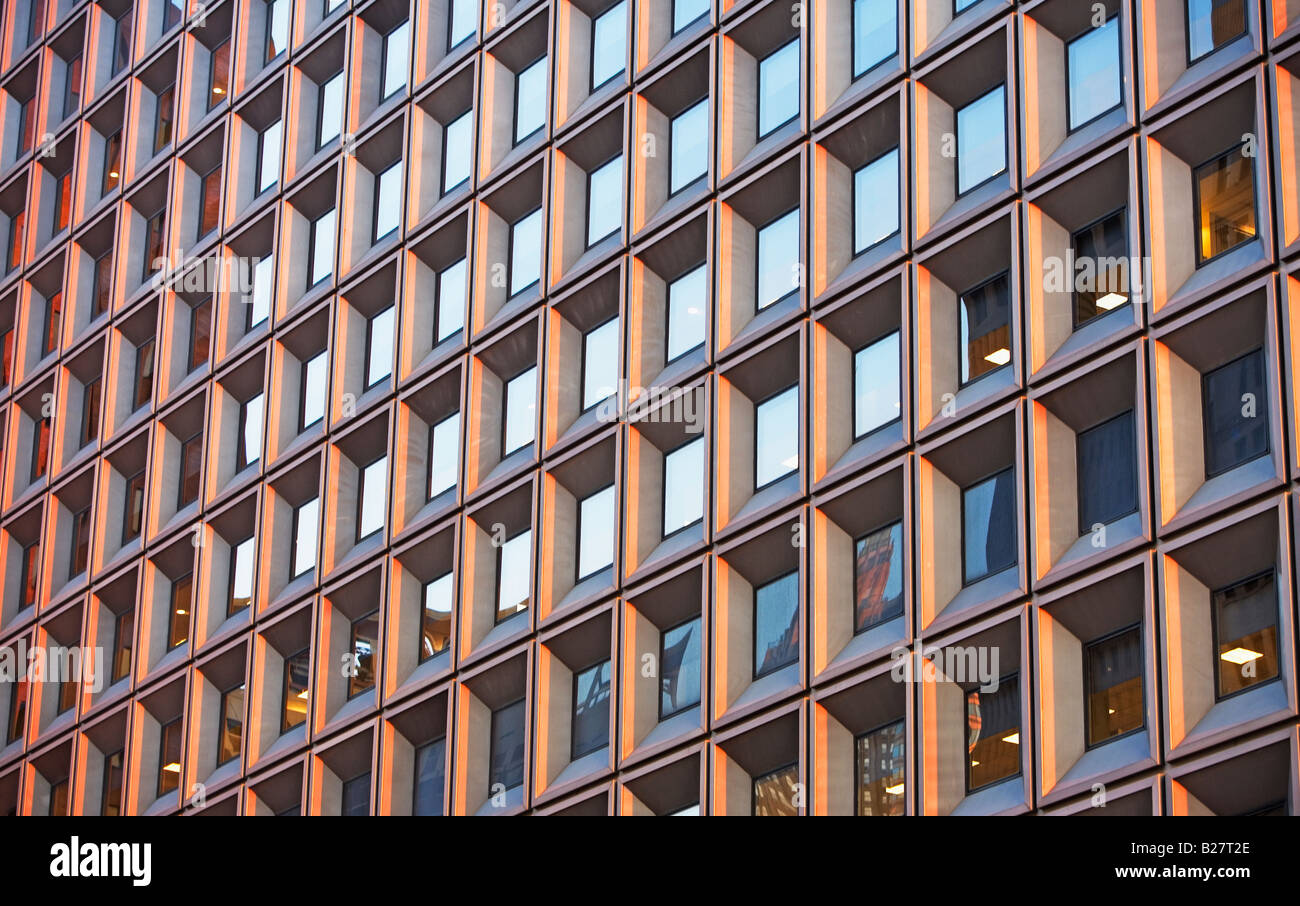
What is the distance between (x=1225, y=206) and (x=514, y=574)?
1422 centimetres

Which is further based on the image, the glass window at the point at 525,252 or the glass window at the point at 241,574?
the glass window at the point at 241,574

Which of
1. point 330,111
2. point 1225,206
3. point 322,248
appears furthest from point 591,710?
point 330,111

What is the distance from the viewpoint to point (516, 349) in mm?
39406

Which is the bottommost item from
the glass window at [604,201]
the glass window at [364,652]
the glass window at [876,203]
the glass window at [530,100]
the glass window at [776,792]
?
the glass window at [776,792]

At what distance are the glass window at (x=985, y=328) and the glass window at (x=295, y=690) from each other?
15005 millimetres

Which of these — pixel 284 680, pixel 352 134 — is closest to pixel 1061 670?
pixel 284 680

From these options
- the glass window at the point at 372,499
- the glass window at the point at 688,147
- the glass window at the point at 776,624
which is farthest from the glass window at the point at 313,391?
the glass window at the point at 776,624

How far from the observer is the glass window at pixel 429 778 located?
125ft

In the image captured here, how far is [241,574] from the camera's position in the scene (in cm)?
4412

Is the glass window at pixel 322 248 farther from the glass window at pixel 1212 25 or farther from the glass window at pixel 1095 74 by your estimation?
the glass window at pixel 1212 25

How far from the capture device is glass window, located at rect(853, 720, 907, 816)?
3106 centimetres

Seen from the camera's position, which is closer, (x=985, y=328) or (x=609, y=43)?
(x=985, y=328)

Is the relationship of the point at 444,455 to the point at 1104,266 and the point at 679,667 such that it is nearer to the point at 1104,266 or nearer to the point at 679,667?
the point at 679,667
